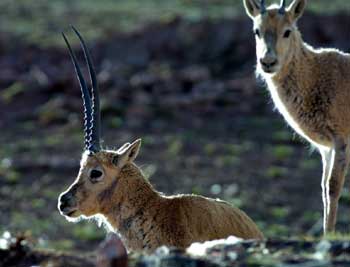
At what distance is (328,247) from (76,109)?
2860 cm

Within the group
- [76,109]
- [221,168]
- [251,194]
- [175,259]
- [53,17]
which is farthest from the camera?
[53,17]

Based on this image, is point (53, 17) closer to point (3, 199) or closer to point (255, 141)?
point (255, 141)

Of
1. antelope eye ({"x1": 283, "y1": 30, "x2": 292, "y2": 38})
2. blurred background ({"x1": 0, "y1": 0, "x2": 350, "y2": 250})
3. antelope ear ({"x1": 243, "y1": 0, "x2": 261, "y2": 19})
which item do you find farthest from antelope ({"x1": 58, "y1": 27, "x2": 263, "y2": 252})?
blurred background ({"x1": 0, "y1": 0, "x2": 350, "y2": 250})

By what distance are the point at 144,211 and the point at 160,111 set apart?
24.5 meters

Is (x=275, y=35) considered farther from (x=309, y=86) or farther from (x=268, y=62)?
(x=309, y=86)

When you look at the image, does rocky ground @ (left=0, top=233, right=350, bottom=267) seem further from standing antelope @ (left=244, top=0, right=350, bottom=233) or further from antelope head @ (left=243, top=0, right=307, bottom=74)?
antelope head @ (left=243, top=0, right=307, bottom=74)

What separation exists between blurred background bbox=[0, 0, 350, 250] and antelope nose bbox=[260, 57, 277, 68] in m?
9.39

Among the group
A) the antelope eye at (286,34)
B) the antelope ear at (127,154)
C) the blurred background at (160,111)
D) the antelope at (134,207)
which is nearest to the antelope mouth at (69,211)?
the antelope at (134,207)

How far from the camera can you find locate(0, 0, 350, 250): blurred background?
32344 mm

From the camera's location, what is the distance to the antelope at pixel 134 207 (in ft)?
51.8

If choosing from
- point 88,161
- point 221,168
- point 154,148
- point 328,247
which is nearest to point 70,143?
point 154,148

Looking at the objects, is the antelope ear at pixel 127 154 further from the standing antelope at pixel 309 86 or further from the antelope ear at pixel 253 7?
the antelope ear at pixel 253 7

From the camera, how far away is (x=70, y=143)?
123ft

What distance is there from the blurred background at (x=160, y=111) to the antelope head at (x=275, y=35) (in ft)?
28.5
